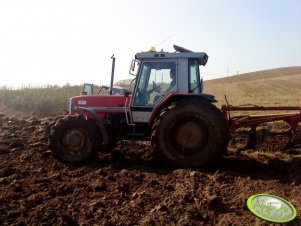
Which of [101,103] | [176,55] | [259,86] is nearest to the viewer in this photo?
[176,55]

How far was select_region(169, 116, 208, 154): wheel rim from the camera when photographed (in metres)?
6.50

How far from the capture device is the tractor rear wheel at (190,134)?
6.35 metres

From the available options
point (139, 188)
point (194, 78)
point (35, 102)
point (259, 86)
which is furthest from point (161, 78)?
point (259, 86)

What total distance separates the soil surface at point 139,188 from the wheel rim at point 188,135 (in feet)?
1.42

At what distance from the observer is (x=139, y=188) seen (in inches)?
215

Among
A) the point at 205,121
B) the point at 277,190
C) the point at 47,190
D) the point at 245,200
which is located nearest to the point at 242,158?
the point at 205,121

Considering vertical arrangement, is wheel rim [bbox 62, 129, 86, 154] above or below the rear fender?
below

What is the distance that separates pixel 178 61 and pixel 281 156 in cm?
284

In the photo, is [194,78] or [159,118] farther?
[194,78]

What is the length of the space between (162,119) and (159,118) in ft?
0.21

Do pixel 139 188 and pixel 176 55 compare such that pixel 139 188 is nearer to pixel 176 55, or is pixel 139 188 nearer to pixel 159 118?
pixel 159 118

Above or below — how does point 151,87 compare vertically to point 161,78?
below

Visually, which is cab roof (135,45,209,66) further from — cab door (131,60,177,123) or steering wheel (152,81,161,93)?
steering wheel (152,81,161,93)

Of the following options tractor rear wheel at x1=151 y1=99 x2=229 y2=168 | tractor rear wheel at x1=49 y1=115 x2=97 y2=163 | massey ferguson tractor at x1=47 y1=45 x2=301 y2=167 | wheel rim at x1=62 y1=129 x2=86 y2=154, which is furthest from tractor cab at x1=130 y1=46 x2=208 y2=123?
wheel rim at x1=62 y1=129 x2=86 y2=154
